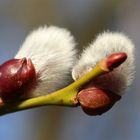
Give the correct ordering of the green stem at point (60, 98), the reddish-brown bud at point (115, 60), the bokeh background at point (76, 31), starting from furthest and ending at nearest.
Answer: the bokeh background at point (76, 31)
the green stem at point (60, 98)
the reddish-brown bud at point (115, 60)

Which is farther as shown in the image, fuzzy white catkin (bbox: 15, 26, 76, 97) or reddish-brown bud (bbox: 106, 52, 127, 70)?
fuzzy white catkin (bbox: 15, 26, 76, 97)

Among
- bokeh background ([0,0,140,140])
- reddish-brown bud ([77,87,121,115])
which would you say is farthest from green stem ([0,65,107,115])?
bokeh background ([0,0,140,140])

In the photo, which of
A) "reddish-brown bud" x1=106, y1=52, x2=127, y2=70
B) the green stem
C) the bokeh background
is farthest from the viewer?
the bokeh background

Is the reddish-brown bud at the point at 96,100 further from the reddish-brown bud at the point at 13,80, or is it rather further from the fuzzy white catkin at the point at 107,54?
the reddish-brown bud at the point at 13,80

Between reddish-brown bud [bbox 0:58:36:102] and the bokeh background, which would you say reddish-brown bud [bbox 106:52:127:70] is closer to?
reddish-brown bud [bbox 0:58:36:102]

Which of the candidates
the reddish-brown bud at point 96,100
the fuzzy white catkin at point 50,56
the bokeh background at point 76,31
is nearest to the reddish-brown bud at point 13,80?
the fuzzy white catkin at point 50,56

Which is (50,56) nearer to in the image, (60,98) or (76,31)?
(60,98)

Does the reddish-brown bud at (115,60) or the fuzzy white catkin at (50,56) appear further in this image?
the fuzzy white catkin at (50,56)
